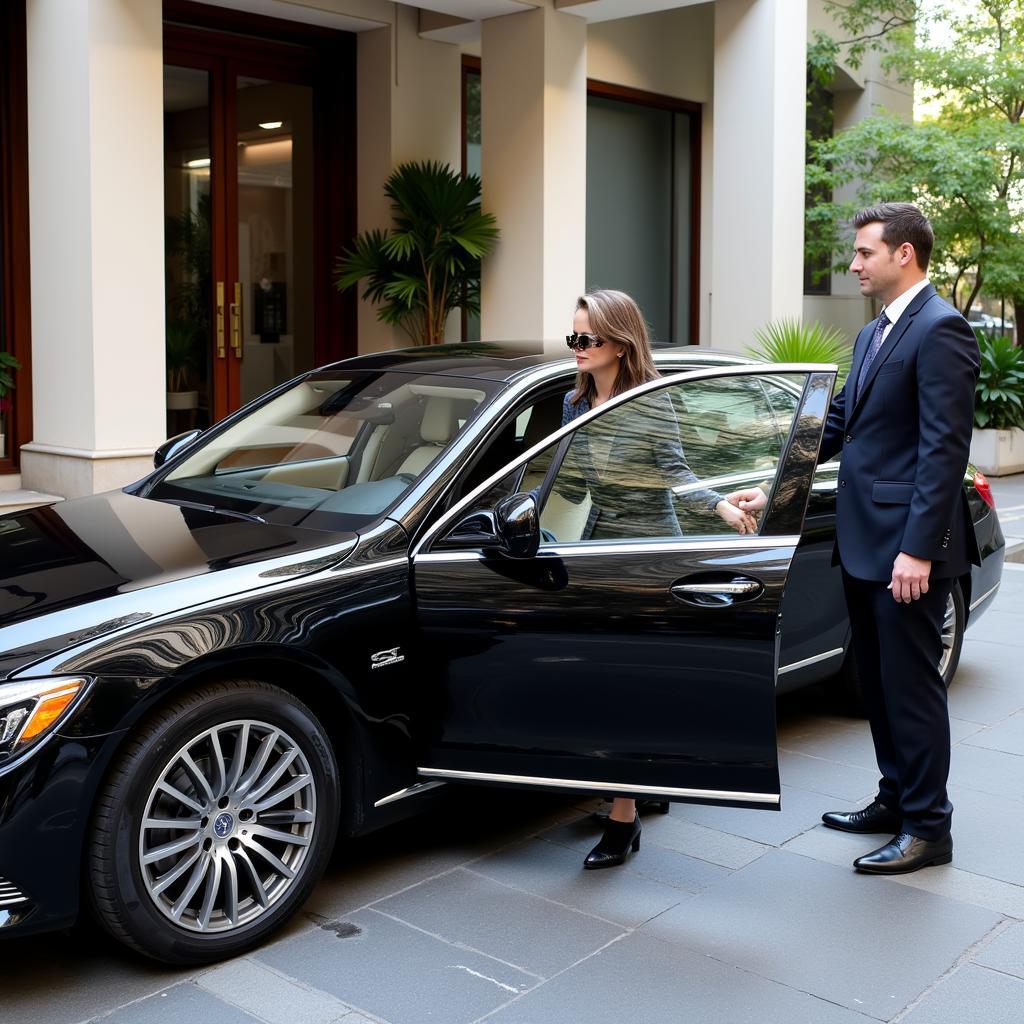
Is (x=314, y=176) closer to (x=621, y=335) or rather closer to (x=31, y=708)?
(x=621, y=335)

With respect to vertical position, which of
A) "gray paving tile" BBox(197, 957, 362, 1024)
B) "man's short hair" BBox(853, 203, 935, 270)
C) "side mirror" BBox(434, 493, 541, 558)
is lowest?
"gray paving tile" BBox(197, 957, 362, 1024)

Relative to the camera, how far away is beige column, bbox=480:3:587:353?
36.0 ft

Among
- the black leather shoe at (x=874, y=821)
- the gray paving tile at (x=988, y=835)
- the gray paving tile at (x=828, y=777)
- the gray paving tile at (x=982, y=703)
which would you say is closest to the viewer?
the gray paving tile at (x=988, y=835)

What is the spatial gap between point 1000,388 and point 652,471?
1202cm

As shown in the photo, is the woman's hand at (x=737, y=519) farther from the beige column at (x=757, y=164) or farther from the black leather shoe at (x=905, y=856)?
the beige column at (x=757, y=164)

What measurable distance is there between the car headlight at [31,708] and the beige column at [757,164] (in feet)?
34.7

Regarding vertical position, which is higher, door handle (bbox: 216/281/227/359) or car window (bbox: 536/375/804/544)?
door handle (bbox: 216/281/227/359)

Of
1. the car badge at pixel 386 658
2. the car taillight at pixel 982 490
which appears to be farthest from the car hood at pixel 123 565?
the car taillight at pixel 982 490

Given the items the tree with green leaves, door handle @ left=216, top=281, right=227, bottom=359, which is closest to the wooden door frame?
door handle @ left=216, top=281, right=227, bottom=359

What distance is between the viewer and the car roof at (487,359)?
175 inches

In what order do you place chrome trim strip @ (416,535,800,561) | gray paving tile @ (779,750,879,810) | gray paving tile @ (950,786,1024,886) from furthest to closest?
gray paving tile @ (779,750,879,810), gray paving tile @ (950,786,1024,886), chrome trim strip @ (416,535,800,561)

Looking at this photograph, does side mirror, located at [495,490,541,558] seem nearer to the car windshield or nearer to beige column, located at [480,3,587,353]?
the car windshield

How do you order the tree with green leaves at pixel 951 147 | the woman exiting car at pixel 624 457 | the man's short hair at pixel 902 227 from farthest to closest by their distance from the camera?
the tree with green leaves at pixel 951 147 → the man's short hair at pixel 902 227 → the woman exiting car at pixel 624 457

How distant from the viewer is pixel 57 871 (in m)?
3.08
